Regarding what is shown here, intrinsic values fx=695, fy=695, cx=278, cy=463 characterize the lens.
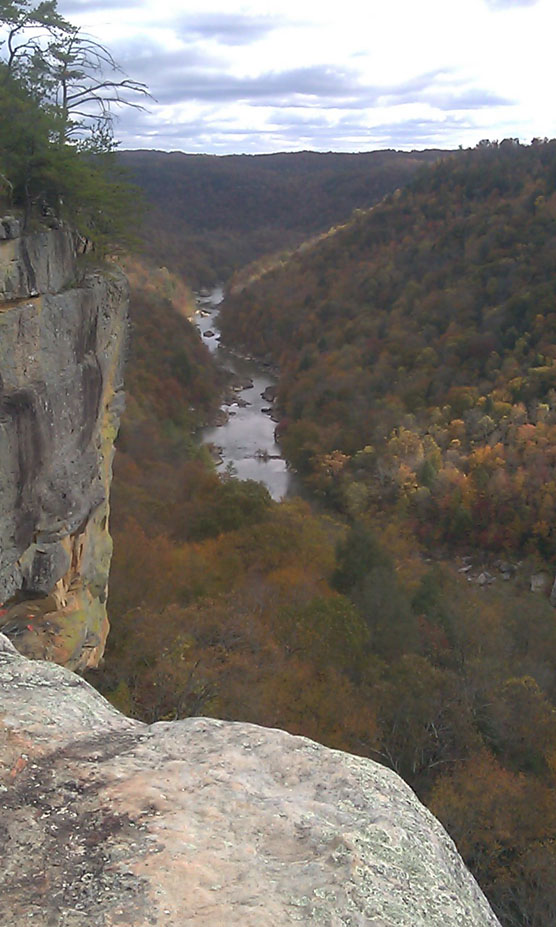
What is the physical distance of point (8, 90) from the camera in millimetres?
10992

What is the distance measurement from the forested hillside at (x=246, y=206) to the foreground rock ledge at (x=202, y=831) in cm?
12502

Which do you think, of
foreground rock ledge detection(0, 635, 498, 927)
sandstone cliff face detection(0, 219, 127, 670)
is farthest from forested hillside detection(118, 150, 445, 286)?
foreground rock ledge detection(0, 635, 498, 927)

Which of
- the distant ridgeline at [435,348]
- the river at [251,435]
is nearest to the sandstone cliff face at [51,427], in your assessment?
the river at [251,435]

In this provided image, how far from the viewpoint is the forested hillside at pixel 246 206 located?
5576 inches

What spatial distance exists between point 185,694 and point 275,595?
26.2 feet

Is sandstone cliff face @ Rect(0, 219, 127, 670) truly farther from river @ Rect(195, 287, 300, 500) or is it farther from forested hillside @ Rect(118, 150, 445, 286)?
forested hillside @ Rect(118, 150, 445, 286)

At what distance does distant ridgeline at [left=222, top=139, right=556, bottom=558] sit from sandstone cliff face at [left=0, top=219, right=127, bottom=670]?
29.6m

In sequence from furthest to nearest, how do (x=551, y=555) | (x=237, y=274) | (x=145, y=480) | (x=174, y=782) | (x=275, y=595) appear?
(x=237, y=274) → (x=551, y=555) → (x=145, y=480) → (x=275, y=595) → (x=174, y=782)

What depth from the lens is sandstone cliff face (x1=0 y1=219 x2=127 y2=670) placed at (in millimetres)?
10469

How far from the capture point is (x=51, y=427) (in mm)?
11430

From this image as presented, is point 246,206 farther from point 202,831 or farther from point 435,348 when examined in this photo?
point 202,831

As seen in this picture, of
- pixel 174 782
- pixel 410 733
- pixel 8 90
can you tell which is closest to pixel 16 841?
pixel 174 782

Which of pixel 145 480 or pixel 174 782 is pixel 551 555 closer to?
pixel 145 480

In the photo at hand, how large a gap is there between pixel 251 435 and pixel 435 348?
20222 millimetres
